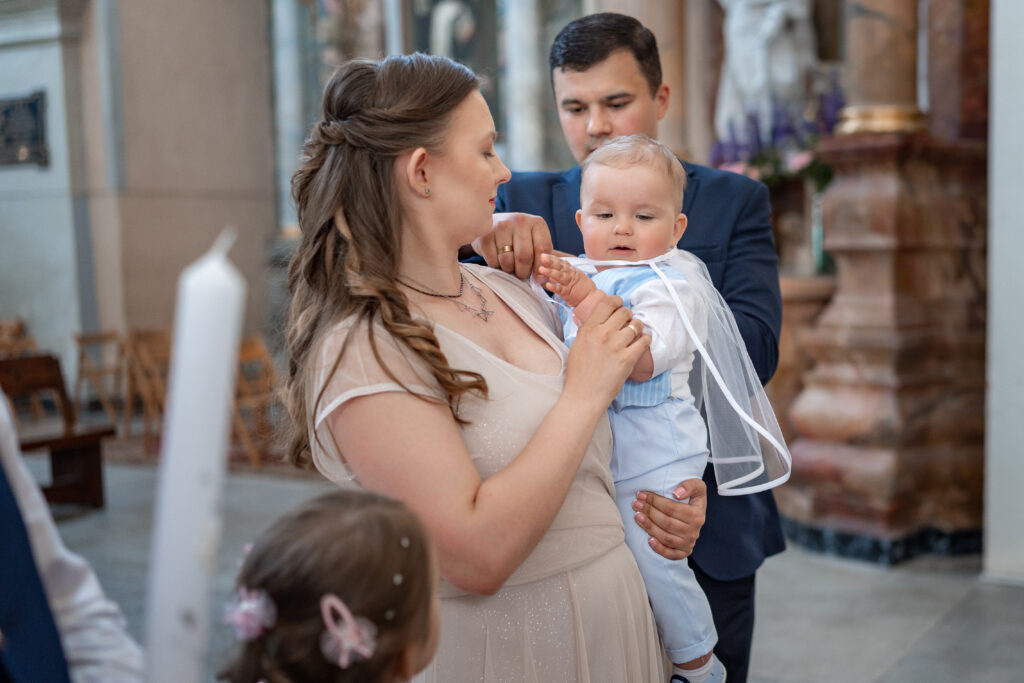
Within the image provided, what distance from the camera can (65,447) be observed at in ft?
20.5

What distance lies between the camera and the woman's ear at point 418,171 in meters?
1.51

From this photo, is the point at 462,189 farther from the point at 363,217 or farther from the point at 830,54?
the point at 830,54

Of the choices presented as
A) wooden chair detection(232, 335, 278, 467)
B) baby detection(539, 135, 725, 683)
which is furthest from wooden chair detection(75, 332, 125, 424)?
baby detection(539, 135, 725, 683)

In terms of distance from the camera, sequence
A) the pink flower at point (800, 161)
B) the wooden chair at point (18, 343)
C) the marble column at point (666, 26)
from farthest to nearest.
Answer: the wooden chair at point (18, 343)
the marble column at point (666, 26)
the pink flower at point (800, 161)

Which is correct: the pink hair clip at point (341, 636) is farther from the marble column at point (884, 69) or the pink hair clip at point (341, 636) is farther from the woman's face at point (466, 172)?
the marble column at point (884, 69)

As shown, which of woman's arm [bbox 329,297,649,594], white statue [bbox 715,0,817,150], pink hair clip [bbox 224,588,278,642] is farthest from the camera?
white statue [bbox 715,0,817,150]

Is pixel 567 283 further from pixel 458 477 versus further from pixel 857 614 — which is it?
pixel 857 614

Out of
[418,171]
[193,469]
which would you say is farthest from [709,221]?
[193,469]

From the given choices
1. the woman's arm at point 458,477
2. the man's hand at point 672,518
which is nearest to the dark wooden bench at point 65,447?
the man's hand at point 672,518

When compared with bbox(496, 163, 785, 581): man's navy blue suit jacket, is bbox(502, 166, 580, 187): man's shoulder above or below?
above

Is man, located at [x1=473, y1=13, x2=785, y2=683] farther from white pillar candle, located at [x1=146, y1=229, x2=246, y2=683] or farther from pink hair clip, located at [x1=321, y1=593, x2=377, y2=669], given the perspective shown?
white pillar candle, located at [x1=146, y1=229, x2=246, y2=683]

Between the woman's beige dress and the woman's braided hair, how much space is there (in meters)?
0.06

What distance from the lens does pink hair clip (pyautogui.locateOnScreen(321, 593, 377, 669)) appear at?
3.11 feet

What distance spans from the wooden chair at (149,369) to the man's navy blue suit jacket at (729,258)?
645cm
